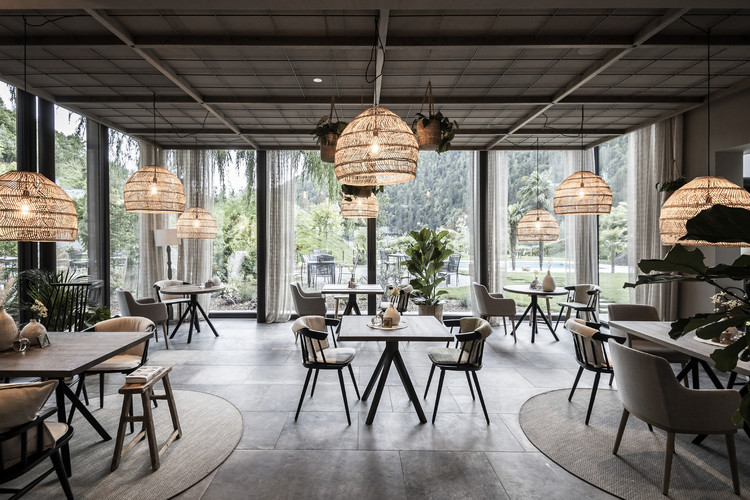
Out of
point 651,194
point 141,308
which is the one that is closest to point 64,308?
point 141,308

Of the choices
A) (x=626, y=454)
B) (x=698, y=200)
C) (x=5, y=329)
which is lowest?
(x=626, y=454)

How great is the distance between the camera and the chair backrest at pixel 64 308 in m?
4.59

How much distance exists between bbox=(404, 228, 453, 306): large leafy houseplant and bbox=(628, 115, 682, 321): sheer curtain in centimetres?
312

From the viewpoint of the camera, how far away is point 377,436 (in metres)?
3.29

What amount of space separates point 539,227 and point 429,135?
153 inches

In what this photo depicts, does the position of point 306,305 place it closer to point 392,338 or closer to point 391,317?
point 391,317

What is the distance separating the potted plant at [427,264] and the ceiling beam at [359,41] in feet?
13.1

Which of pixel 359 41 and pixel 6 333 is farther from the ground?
pixel 359 41

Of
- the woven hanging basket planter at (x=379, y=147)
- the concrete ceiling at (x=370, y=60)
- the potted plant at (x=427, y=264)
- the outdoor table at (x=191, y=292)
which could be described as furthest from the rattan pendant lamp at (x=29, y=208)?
the potted plant at (x=427, y=264)

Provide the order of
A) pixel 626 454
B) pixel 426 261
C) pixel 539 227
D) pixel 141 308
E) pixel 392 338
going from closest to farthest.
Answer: pixel 626 454 < pixel 392 338 < pixel 141 308 < pixel 539 227 < pixel 426 261

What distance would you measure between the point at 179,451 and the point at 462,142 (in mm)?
6358

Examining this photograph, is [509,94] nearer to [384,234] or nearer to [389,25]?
[389,25]

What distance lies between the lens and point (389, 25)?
3.46 m

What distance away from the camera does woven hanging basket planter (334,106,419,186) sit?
2627 millimetres
